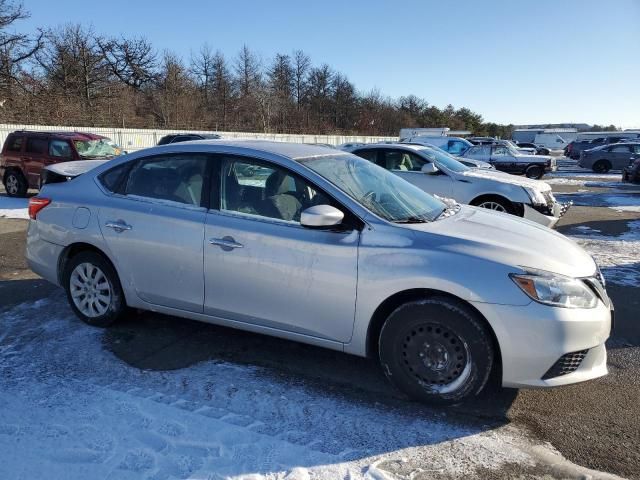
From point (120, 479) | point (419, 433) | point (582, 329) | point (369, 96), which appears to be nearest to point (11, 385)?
point (120, 479)

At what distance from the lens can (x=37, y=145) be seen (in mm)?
13227

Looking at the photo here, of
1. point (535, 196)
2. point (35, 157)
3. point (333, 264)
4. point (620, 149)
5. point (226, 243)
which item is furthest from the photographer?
point (620, 149)

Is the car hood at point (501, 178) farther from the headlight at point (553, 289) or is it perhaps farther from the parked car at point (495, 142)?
the parked car at point (495, 142)

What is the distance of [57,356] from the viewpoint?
396 cm

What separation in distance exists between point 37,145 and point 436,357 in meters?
13.3

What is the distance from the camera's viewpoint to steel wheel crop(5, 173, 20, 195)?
1348cm

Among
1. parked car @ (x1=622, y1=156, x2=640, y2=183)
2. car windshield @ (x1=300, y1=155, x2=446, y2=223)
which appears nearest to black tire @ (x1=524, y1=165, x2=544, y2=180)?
parked car @ (x1=622, y1=156, x2=640, y2=183)

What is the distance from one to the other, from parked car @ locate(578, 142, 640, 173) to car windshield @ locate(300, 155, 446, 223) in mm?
28305

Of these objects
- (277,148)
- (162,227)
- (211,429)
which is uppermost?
(277,148)

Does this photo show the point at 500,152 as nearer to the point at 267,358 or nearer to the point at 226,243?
the point at 267,358

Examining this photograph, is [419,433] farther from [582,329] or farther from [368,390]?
Answer: [582,329]

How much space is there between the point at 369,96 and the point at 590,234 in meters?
71.7

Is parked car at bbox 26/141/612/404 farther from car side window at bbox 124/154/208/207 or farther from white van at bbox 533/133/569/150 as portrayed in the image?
white van at bbox 533/133/569/150

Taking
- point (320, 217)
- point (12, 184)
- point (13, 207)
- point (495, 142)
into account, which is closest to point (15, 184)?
point (12, 184)
